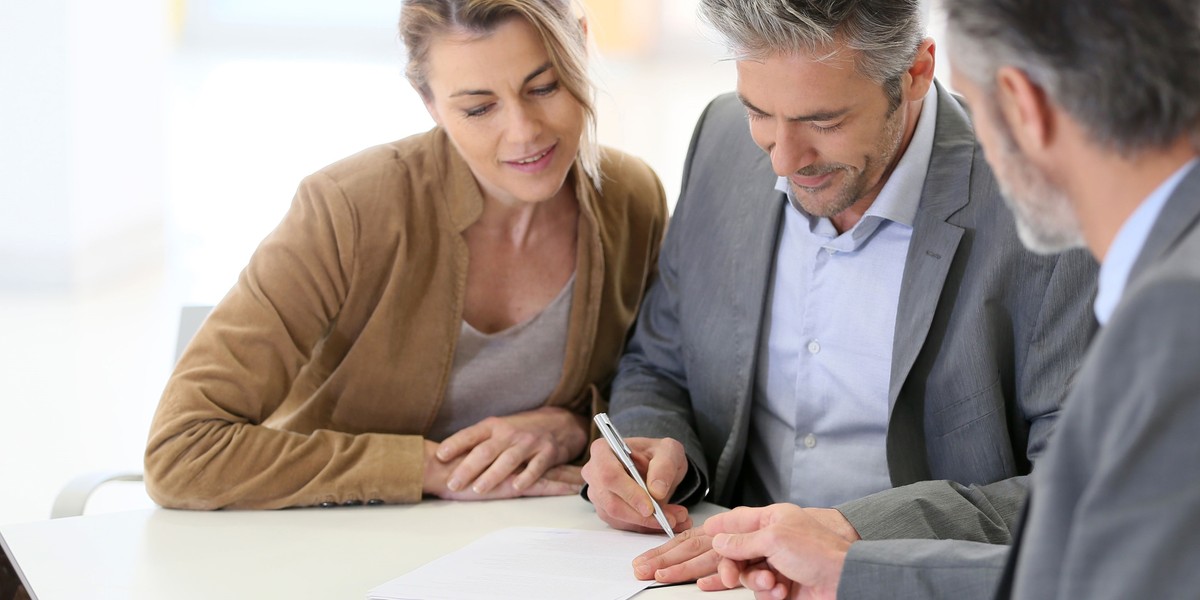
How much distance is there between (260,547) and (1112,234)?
46.1 inches

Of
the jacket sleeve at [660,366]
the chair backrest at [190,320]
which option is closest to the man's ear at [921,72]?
the jacket sleeve at [660,366]

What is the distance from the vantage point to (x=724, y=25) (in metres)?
1.70

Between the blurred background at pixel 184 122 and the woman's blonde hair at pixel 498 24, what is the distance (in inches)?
132

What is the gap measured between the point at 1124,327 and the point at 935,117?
1.09 m

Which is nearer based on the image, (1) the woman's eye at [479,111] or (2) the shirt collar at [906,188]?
(2) the shirt collar at [906,188]

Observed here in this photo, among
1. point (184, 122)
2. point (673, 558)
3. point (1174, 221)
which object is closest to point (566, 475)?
point (673, 558)

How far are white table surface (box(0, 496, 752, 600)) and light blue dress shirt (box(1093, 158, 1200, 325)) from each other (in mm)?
672

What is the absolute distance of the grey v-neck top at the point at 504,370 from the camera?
208 centimetres

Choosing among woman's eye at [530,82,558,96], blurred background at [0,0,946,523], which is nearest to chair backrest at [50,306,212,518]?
woman's eye at [530,82,558,96]

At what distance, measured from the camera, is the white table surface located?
1485 mm

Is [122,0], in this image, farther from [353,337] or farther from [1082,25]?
[1082,25]

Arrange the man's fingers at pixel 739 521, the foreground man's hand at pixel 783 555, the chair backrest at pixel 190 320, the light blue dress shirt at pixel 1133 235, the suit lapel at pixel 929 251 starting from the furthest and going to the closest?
1. the chair backrest at pixel 190 320
2. the suit lapel at pixel 929 251
3. the man's fingers at pixel 739 521
4. the foreground man's hand at pixel 783 555
5. the light blue dress shirt at pixel 1133 235

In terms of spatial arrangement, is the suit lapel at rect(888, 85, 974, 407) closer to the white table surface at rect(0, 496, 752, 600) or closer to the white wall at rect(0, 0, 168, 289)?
the white table surface at rect(0, 496, 752, 600)

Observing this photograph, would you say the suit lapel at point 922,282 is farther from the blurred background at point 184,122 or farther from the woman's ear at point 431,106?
the blurred background at point 184,122
